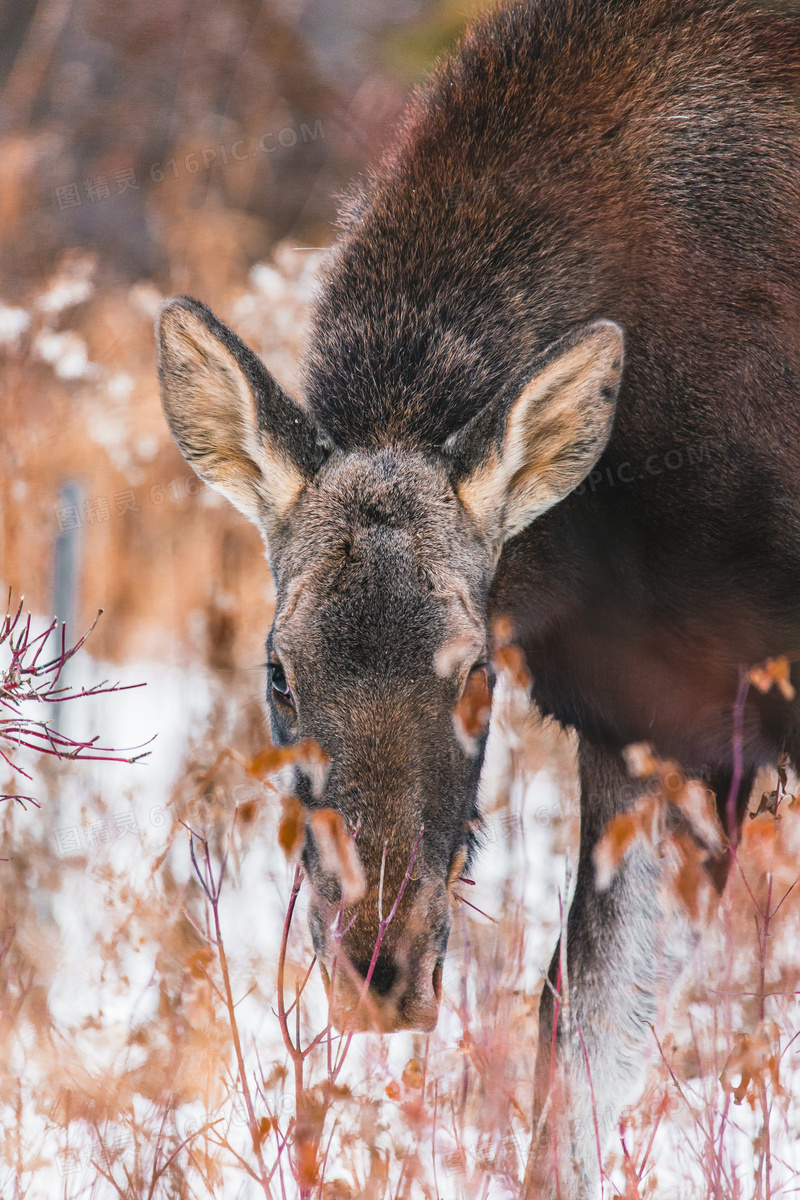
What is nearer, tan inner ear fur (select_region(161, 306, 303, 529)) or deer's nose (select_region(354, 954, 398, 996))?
deer's nose (select_region(354, 954, 398, 996))

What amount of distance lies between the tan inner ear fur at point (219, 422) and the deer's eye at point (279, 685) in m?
0.54

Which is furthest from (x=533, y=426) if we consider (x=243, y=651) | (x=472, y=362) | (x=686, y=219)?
A: (x=243, y=651)

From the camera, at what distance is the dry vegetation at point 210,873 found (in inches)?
125

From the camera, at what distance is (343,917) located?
9.89 ft

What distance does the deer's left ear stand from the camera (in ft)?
11.6

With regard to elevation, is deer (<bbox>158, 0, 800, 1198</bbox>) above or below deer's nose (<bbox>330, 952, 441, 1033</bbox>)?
above

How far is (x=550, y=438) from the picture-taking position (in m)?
3.72

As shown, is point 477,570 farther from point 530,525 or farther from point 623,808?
point 623,808

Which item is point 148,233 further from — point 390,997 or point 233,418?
point 390,997

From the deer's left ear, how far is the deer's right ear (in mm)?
445

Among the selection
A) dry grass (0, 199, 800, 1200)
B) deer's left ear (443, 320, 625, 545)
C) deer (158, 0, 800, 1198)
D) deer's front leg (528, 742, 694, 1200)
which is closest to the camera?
dry grass (0, 199, 800, 1200)

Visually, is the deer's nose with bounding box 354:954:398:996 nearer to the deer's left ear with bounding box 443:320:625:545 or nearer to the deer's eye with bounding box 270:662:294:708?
the deer's eye with bounding box 270:662:294:708

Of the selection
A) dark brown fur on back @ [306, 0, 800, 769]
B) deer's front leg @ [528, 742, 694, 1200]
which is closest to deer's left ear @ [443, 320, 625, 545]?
dark brown fur on back @ [306, 0, 800, 769]

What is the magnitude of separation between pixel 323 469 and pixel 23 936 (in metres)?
2.51
